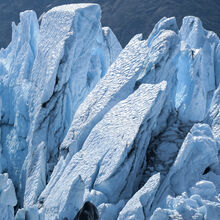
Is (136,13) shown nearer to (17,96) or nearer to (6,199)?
(17,96)

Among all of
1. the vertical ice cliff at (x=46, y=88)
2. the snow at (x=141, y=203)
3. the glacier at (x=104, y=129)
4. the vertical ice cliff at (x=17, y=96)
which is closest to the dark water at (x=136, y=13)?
the vertical ice cliff at (x=17, y=96)

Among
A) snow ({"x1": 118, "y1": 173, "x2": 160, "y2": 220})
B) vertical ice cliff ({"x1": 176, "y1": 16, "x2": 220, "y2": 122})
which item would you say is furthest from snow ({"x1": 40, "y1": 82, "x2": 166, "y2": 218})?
vertical ice cliff ({"x1": 176, "y1": 16, "x2": 220, "y2": 122})

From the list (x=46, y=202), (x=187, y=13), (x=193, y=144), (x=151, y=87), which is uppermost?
(x=151, y=87)

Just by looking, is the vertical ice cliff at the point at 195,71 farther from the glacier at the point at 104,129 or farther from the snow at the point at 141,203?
the snow at the point at 141,203

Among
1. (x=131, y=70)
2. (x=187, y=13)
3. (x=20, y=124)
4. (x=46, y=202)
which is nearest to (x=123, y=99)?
(x=131, y=70)

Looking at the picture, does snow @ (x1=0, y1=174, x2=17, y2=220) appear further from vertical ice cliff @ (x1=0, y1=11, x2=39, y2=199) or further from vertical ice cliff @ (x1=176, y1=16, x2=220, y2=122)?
vertical ice cliff @ (x1=176, y1=16, x2=220, y2=122)

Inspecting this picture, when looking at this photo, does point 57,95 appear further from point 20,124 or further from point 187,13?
point 187,13
